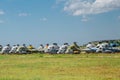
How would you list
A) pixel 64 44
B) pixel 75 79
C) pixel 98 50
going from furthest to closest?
pixel 64 44 → pixel 98 50 → pixel 75 79

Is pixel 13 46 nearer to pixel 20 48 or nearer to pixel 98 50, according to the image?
pixel 20 48

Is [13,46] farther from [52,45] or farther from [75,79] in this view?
[75,79]

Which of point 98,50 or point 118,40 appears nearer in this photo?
point 98,50

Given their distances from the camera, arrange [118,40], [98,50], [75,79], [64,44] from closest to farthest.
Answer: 1. [75,79]
2. [98,50]
3. [64,44]
4. [118,40]

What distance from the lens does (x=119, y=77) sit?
27.0 m

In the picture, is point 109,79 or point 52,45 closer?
point 109,79

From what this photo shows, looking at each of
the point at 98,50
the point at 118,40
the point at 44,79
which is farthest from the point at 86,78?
the point at 118,40

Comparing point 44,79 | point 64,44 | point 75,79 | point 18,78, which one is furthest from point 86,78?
point 64,44

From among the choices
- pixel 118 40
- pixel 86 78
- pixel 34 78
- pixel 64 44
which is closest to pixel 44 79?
pixel 34 78

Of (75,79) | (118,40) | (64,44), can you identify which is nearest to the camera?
(75,79)

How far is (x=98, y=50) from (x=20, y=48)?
14.1 m

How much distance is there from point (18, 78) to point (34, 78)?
1.18 meters

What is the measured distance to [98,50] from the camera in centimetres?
6669

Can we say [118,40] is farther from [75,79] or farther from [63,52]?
[75,79]
